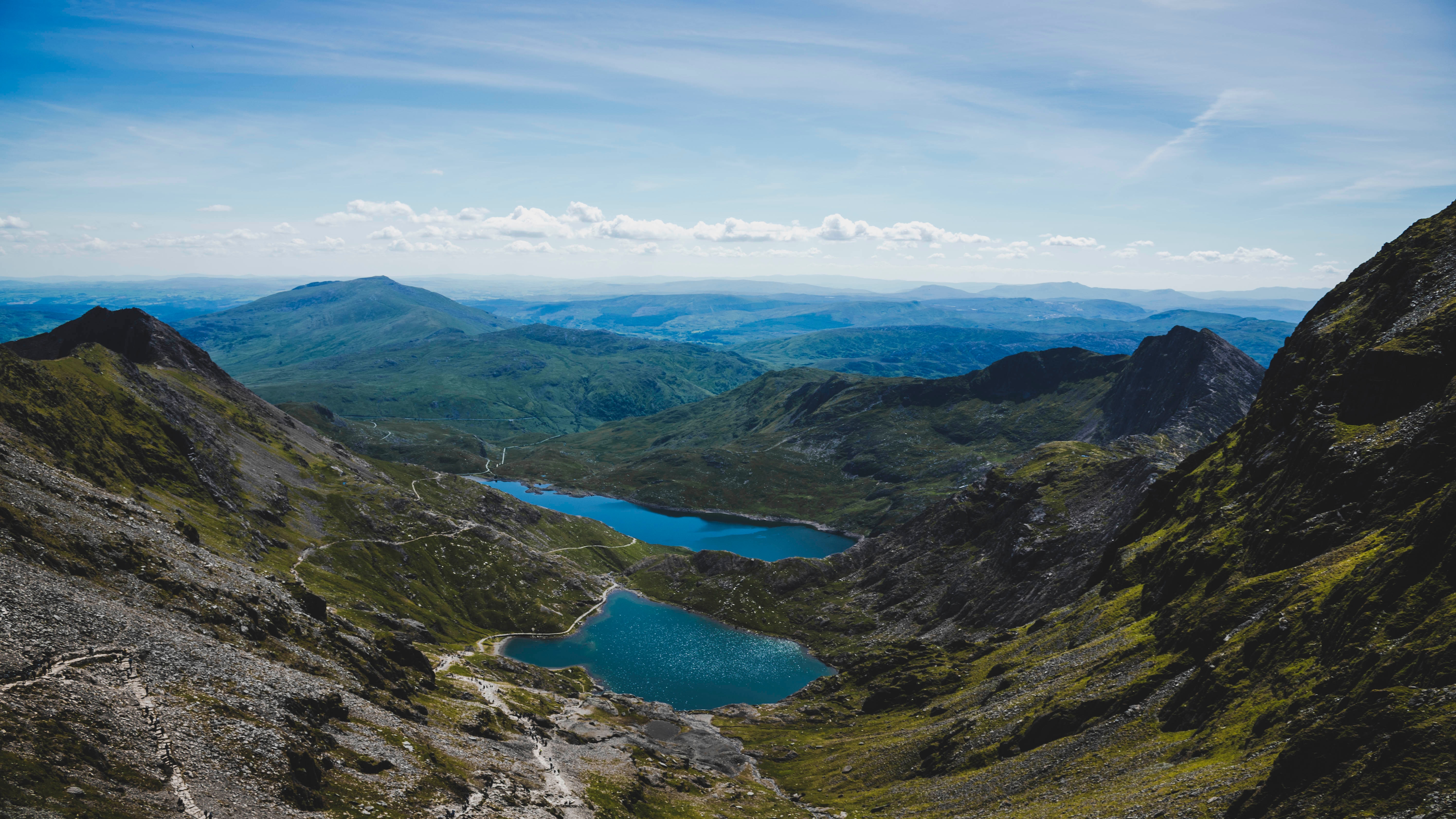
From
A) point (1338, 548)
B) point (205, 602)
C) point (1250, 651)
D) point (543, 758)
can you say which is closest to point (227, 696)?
point (205, 602)

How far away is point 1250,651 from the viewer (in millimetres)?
74938

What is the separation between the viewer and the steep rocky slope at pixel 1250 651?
49938mm

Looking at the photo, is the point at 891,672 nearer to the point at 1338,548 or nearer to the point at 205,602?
the point at 1338,548

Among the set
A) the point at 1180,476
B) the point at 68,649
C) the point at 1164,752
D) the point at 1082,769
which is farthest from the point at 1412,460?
the point at 68,649

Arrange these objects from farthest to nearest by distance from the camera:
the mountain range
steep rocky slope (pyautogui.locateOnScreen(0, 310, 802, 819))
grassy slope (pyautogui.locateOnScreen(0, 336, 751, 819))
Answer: the mountain range → steep rocky slope (pyautogui.locateOnScreen(0, 310, 802, 819)) → grassy slope (pyautogui.locateOnScreen(0, 336, 751, 819))

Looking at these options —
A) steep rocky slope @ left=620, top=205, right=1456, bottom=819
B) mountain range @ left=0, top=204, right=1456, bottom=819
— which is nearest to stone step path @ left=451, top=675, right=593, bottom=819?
mountain range @ left=0, top=204, right=1456, bottom=819

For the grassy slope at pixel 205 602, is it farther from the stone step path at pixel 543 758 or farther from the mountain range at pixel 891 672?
the stone step path at pixel 543 758

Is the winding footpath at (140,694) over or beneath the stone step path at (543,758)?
over

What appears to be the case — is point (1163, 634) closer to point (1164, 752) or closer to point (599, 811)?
point (1164, 752)

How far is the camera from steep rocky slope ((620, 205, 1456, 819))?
164 feet

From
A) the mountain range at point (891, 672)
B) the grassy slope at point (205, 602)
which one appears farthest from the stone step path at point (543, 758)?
the grassy slope at point (205, 602)

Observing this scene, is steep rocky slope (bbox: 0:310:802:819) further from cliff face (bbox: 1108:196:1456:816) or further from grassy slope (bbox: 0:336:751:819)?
cliff face (bbox: 1108:196:1456:816)

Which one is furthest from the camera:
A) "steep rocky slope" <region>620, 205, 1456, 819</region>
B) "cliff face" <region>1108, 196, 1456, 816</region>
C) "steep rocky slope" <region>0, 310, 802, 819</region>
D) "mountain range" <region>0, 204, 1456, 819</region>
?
"mountain range" <region>0, 204, 1456, 819</region>

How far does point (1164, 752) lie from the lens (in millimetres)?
71750
